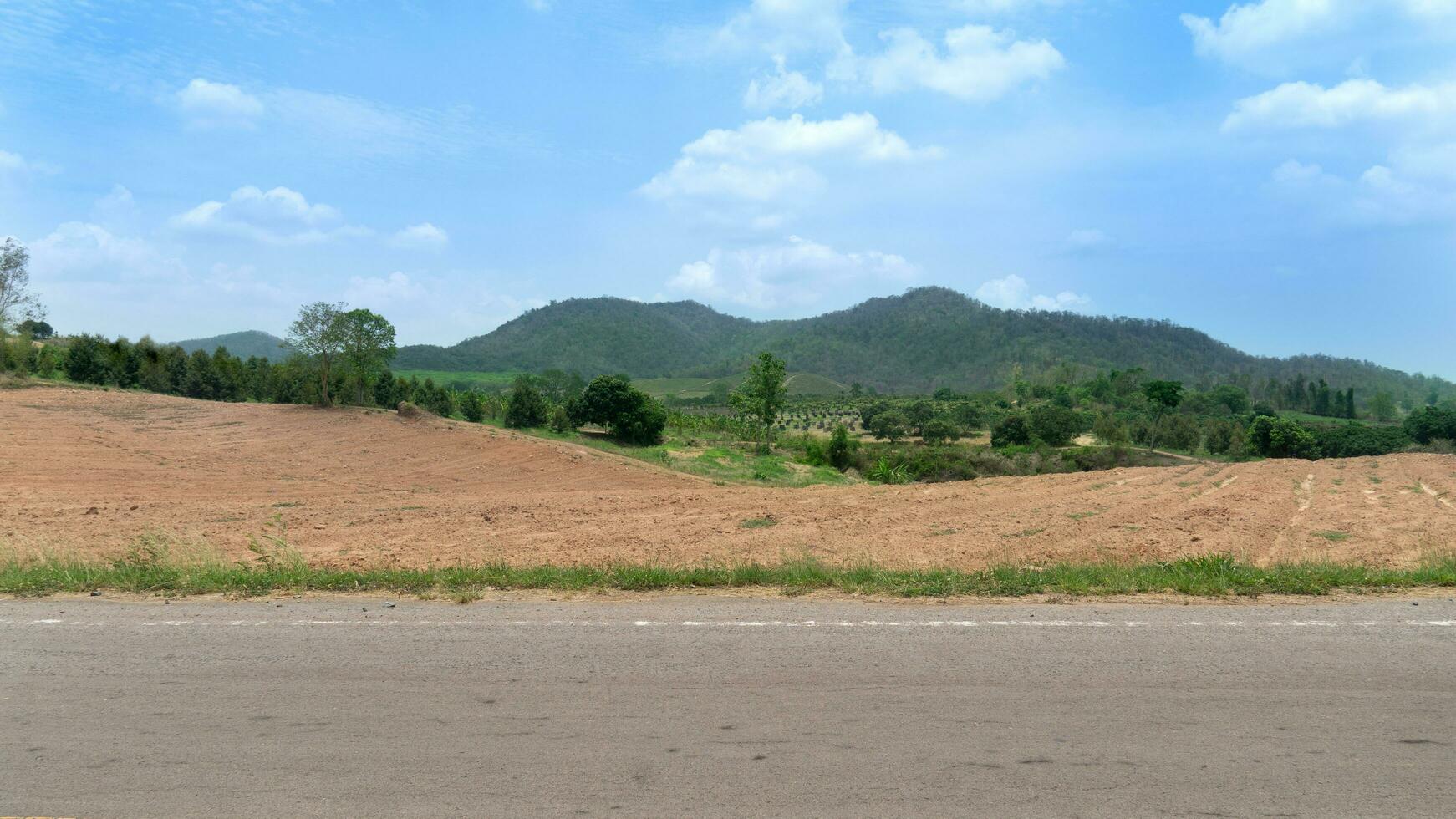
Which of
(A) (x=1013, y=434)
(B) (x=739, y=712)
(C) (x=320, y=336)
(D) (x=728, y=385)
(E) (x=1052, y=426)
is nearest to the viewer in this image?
(B) (x=739, y=712)

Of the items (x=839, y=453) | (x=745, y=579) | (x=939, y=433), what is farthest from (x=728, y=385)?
(x=745, y=579)

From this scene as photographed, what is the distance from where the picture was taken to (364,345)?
117 feet

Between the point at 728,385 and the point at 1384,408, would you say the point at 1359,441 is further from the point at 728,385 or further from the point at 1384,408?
the point at 728,385

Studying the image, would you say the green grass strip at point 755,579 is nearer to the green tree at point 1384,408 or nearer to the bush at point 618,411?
the bush at point 618,411

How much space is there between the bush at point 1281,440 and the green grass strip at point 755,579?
4649 cm

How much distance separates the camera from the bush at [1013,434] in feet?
198

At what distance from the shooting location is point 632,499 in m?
17.1

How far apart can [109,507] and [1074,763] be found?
17.6m

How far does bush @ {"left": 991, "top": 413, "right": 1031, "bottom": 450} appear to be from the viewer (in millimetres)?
60312

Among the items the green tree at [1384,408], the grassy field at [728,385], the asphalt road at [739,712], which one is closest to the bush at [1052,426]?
the green tree at [1384,408]

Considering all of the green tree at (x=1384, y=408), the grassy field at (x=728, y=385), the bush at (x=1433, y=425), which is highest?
the grassy field at (x=728, y=385)

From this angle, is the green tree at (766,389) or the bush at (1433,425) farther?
the green tree at (766,389)

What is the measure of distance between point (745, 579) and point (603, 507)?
840cm

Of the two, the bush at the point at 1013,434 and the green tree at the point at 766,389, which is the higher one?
the green tree at the point at 766,389
